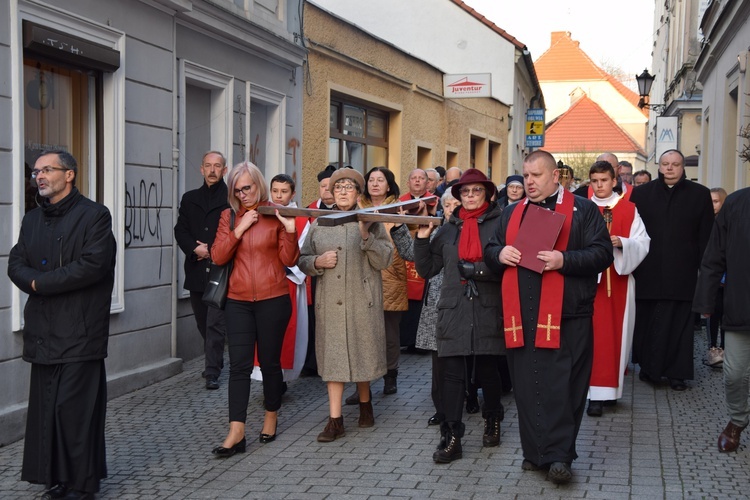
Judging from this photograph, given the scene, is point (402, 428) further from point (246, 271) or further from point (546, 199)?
point (546, 199)

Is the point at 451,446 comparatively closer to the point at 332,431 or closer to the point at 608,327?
the point at 332,431

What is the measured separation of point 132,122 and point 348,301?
3.02m

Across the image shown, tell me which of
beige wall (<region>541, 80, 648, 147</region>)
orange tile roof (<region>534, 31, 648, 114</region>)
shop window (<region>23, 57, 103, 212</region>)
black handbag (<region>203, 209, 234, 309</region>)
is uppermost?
orange tile roof (<region>534, 31, 648, 114</region>)

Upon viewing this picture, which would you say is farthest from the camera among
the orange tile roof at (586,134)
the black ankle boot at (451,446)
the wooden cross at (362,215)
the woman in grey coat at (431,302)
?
the orange tile roof at (586,134)

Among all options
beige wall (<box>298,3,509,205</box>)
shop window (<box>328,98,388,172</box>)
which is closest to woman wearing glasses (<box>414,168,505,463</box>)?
beige wall (<box>298,3,509,205</box>)

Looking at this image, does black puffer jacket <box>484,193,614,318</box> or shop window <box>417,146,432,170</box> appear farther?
shop window <box>417,146,432,170</box>

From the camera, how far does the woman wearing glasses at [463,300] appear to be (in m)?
6.17

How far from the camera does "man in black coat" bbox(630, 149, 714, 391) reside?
852 centimetres

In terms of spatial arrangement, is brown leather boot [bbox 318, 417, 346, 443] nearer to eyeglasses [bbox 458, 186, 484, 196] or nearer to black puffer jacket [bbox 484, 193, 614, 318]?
black puffer jacket [bbox 484, 193, 614, 318]

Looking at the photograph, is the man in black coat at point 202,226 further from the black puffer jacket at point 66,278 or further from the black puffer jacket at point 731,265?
the black puffer jacket at point 731,265

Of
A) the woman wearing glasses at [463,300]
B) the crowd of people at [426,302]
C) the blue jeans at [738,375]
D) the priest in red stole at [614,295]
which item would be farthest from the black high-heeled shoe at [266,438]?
the blue jeans at [738,375]

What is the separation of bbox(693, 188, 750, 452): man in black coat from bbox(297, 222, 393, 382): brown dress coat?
2.11 metres

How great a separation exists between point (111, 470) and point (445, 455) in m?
2.05

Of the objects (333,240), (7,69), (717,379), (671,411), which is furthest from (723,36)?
(7,69)
